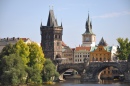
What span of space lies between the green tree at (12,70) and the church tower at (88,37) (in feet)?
256

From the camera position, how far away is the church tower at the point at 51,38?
4835 inches

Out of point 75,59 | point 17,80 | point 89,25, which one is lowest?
point 17,80

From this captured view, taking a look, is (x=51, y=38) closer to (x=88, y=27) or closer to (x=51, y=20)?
(x=51, y=20)

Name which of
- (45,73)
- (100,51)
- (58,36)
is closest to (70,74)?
(100,51)

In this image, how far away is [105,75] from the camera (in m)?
132

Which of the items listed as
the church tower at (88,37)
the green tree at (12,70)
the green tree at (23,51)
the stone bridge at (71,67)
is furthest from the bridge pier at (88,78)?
the church tower at (88,37)

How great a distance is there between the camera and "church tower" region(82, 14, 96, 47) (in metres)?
163

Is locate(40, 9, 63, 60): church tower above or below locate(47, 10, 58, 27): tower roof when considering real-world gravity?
below

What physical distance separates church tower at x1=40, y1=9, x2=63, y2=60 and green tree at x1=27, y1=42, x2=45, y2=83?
22294mm

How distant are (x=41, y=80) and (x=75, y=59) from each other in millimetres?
58580

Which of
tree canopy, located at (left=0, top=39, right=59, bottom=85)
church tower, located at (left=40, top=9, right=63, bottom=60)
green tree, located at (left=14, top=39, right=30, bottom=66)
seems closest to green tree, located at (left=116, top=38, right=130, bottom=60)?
church tower, located at (left=40, top=9, right=63, bottom=60)

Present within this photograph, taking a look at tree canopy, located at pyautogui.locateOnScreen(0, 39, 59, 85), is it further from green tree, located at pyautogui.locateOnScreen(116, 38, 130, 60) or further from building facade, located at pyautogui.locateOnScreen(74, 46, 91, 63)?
building facade, located at pyautogui.locateOnScreen(74, 46, 91, 63)

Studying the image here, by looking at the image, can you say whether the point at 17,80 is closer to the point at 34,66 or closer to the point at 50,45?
the point at 34,66

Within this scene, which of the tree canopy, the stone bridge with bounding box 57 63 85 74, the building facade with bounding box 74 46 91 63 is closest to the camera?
the tree canopy
